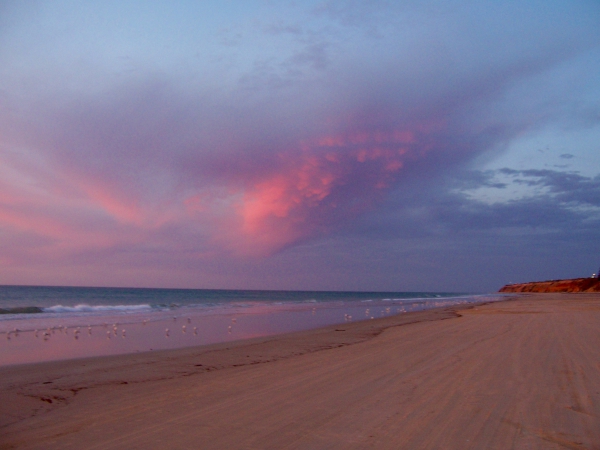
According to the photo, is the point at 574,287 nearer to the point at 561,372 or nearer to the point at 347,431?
the point at 561,372

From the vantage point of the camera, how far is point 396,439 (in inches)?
209

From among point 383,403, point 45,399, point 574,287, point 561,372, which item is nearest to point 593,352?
point 561,372

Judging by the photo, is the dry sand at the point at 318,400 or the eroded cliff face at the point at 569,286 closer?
the dry sand at the point at 318,400

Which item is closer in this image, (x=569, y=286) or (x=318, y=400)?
(x=318, y=400)

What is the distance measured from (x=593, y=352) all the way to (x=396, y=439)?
8.63 metres

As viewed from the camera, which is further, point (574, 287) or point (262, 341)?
point (574, 287)

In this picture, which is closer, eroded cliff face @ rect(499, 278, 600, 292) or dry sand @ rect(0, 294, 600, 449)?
dry sand @ rect(0, 294, 600, 449)

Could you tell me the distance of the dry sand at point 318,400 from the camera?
5465 millimetres

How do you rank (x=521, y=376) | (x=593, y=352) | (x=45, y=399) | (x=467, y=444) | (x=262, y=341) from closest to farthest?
1. (x=467, y=444)
2. (x=45, y=399)
3. (x=521, y=376)
4. (x=593, y=352)
5. (x=262, y=341)

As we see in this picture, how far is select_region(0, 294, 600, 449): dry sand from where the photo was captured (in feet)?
17.9

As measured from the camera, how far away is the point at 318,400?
23.5 feet

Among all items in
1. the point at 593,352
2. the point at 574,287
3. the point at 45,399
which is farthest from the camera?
the point at 574,287

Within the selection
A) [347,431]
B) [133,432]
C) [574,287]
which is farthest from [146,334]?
[574,287]

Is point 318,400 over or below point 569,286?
below
